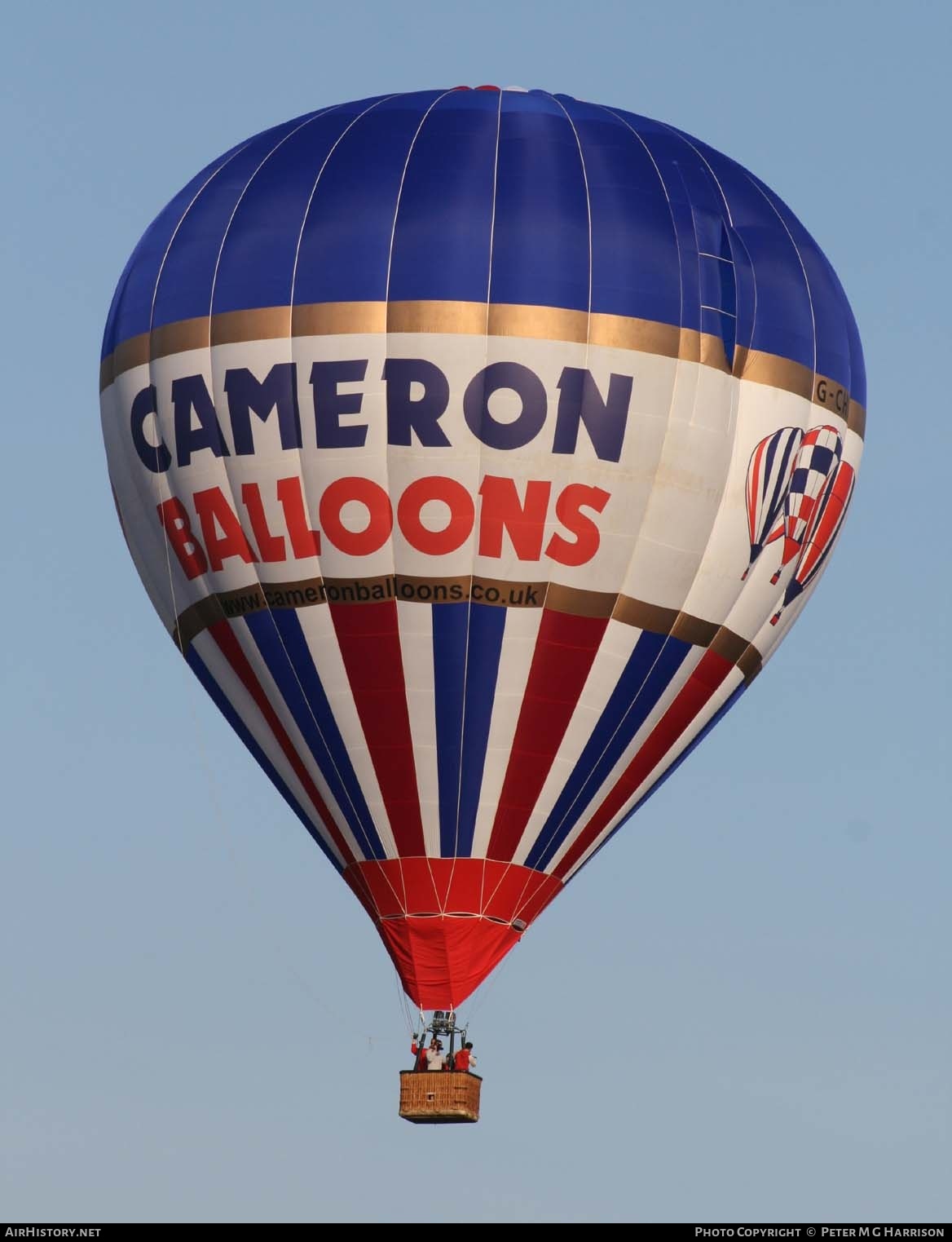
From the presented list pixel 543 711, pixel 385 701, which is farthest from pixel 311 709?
pixel 543 711

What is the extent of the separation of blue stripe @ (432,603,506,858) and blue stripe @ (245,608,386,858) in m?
0.84

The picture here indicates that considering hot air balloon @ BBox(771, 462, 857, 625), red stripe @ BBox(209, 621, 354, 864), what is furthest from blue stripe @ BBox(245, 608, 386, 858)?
hot air balloon @ BBox(771, 462, 857, 625)

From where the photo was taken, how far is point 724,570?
39.5m

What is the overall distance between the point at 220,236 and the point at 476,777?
20.0ft

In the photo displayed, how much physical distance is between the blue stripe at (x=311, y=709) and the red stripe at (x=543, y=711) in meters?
1.32

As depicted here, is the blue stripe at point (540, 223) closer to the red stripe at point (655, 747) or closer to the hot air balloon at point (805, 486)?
the hot air balloon at point (805, 486)

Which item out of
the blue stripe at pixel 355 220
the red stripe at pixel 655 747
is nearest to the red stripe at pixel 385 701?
the red stripe at pixel 655 747

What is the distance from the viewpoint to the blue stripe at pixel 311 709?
128ft

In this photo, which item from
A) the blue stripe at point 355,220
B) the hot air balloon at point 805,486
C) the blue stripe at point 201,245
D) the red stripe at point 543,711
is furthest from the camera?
the hot air balloon at point 805,486

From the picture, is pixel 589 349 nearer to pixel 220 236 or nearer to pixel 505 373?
pixel 505 373

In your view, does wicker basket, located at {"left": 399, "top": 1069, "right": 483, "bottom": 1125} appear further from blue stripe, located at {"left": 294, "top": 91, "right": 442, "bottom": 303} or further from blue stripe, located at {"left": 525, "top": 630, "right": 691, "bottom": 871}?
blue stripe, located at {"left": 294, "top": 91, "right": 442, "bottom": 303}

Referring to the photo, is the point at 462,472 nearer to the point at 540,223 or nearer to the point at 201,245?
the point at 540,223

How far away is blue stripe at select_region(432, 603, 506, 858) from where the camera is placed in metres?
38.6

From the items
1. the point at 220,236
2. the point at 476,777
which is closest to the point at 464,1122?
the point at 476,777
